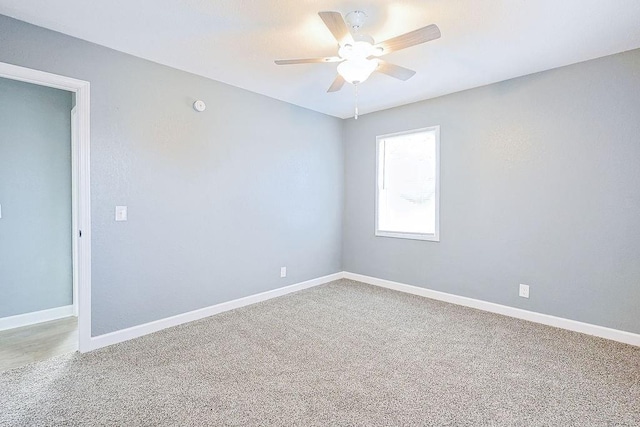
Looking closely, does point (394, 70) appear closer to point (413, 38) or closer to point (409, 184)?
point (413, 38)

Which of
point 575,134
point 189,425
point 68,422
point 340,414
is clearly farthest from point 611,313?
point 68,422

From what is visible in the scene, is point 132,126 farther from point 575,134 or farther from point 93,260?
point 575,134

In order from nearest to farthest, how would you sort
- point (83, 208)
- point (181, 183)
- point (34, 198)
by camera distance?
point (83, 208) < point (181, 183) < point (34, 198)

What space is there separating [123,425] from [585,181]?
13.0 feet

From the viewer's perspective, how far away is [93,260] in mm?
2621

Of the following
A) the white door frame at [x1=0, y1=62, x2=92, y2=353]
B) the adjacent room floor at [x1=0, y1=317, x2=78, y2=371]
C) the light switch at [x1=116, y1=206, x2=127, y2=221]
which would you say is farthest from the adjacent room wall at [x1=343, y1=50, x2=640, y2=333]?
the adjacent room floor at [x1=0, y1=317, x2=78, y2=371]

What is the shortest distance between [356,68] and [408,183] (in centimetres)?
237

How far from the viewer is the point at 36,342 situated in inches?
110

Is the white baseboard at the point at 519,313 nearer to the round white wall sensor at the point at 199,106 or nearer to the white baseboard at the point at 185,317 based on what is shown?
the white baseboard at the point at 185,317

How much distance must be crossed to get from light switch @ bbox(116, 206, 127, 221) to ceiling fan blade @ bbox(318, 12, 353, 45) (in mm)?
Answer: 2230

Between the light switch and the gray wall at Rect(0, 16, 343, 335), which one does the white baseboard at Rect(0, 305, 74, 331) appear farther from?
the light switch

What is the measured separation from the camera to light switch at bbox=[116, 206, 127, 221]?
2.75 meters

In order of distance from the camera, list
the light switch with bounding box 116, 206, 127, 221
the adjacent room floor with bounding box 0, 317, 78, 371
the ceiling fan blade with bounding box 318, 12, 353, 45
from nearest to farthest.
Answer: the ceiling fan blade with bounding box 318, 12, 353, 45
the adjacent room floor with bounding box 0, 317, 78, 371
the light switch with bounding box 116, 206, 127, 221

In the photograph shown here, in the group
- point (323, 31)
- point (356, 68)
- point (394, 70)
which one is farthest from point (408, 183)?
point (323, 31)
